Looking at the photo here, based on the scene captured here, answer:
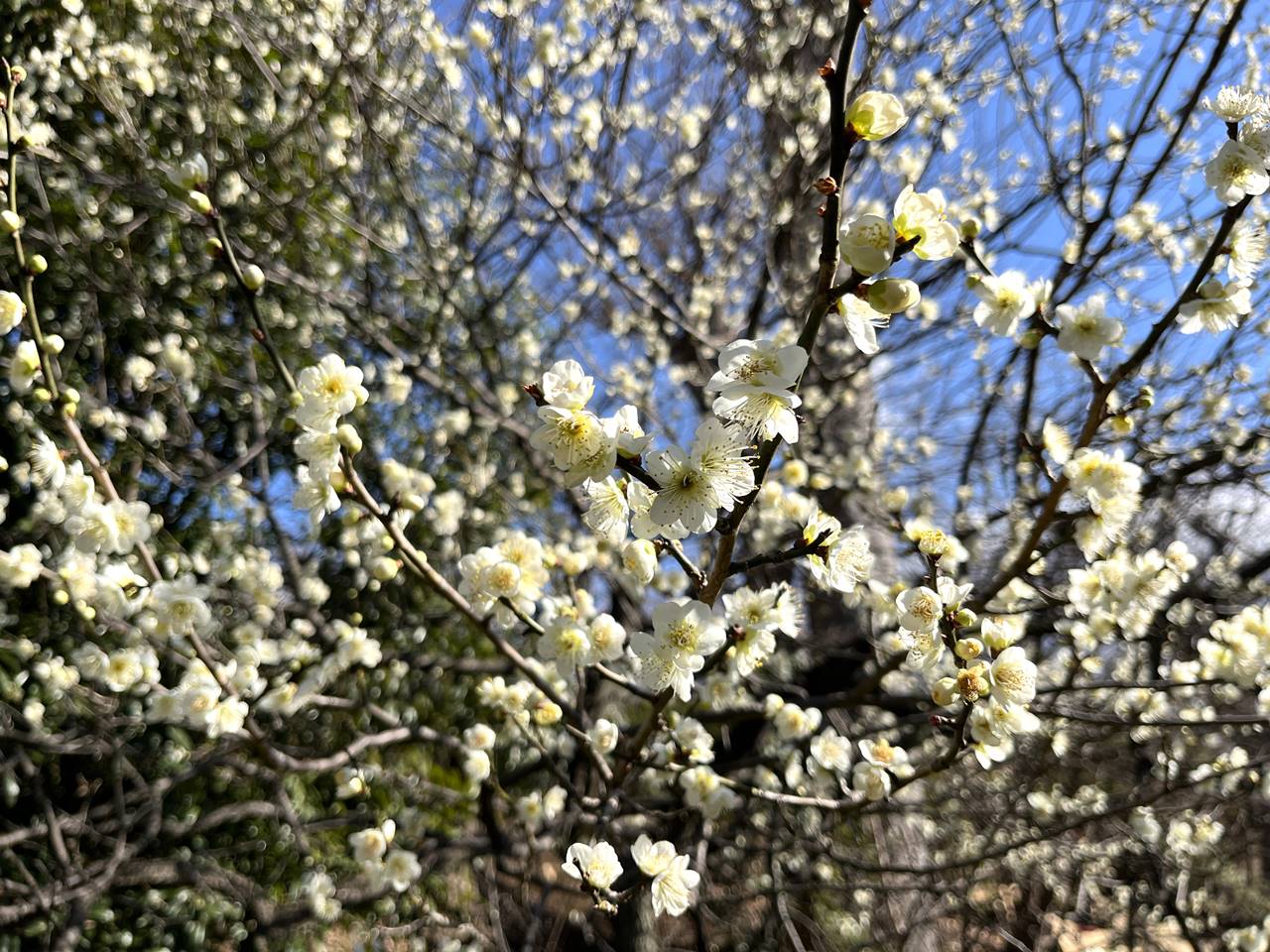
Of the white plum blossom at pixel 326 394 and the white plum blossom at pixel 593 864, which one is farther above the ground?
the white plum blossom at pixel 326 394

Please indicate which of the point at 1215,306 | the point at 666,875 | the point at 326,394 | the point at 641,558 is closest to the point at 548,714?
A: the point at 666,875

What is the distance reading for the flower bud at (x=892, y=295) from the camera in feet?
2.77

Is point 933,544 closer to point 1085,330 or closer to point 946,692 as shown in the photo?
point 946,692

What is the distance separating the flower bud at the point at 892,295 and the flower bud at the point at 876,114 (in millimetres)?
167

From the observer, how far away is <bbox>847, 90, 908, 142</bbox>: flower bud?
0.86m

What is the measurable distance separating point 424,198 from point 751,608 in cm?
405

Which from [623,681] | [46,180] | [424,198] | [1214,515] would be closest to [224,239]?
[623,681]

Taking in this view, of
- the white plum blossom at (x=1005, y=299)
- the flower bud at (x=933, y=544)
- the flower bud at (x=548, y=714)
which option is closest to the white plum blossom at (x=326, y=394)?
the flower bud at (x=548, y=714)

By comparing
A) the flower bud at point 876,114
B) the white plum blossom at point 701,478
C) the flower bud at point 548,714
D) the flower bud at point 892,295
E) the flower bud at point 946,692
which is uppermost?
the flower bud at point 876,114

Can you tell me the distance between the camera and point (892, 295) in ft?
2.79

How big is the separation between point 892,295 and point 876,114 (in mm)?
214

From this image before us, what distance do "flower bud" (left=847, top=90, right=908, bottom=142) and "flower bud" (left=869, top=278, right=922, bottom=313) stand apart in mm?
167

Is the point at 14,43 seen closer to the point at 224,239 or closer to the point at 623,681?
the point at 224,239

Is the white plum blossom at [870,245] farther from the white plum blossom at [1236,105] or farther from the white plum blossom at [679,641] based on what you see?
the white plum blossom at [1236,105]
